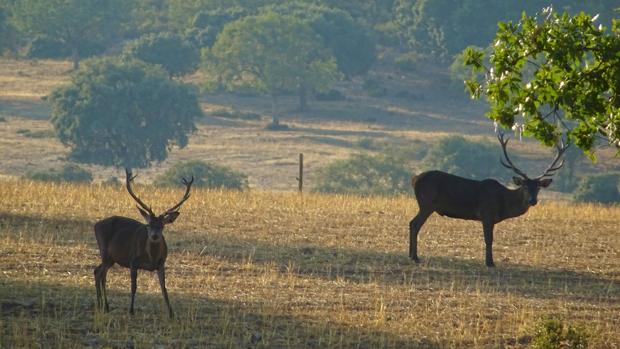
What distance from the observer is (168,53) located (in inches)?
4117

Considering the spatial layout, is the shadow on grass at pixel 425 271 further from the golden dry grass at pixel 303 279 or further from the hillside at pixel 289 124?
the hillside at pixel 289 124

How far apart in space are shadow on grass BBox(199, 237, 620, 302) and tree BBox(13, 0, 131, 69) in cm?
8614

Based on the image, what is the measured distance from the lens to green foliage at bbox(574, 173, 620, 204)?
2611 inches

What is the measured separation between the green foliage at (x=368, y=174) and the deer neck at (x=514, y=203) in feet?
149

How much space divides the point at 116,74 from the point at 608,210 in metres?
54.5

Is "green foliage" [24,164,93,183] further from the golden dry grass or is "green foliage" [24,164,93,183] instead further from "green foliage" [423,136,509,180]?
the golden dry grass

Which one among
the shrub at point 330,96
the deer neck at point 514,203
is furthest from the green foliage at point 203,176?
the deer neck at point 514,203

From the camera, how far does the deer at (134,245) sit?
16.5 m

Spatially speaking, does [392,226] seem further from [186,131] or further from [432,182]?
[186,131]

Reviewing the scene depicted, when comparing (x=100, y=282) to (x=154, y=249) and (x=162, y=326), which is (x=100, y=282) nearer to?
(x=154, y=249)

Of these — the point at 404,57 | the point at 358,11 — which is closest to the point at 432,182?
the point at 404,57

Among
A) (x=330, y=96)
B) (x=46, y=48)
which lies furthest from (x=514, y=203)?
(x=46, y=48)

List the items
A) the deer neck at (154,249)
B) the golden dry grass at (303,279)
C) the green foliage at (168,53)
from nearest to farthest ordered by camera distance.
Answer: the golden dry grass at (303,279) → the deer neck at (154,249) → the green foliage at (168,53)

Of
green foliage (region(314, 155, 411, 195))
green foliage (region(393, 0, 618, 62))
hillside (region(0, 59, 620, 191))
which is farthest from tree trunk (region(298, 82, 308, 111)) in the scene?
green foliage (region(314, 155, 411, 195))
